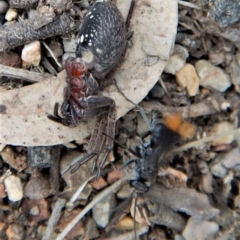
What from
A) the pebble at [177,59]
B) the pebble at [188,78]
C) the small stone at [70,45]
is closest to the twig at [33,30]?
the small stone at [70,45]

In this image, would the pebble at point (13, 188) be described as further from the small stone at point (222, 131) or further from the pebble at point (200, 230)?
the small stone at point (222, 131)

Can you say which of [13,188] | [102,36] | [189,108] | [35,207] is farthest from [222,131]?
[13,188]

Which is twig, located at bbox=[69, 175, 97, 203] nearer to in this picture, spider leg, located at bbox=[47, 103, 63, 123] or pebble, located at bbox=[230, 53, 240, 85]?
spider leg, located at bbox=[47, 103, 63, 123]

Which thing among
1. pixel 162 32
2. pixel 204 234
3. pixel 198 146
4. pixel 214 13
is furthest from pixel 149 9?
pixel 204 234

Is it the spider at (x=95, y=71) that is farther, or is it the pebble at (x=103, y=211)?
the pebble at (x=103, y=211)

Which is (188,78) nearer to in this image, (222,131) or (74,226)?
(222,131)

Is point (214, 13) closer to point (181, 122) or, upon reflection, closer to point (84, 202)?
point (181, 122)
